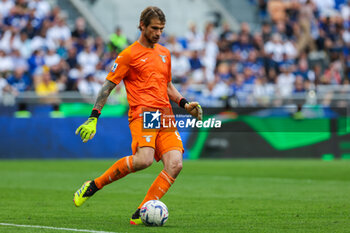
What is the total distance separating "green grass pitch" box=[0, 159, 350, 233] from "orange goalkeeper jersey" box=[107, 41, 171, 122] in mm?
1384

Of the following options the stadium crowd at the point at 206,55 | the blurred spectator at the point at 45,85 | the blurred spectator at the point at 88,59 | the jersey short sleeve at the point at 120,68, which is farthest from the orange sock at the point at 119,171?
the blurred spectator at the point at 88,59

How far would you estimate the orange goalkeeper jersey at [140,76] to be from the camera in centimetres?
819

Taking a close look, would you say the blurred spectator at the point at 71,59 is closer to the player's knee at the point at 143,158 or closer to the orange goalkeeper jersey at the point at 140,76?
the orange goalkeeper jersey at the point at 140,76

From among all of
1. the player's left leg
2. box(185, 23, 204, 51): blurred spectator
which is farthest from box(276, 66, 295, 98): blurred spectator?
the player's left leg

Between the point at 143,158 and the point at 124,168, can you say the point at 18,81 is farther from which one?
the point at 143,158

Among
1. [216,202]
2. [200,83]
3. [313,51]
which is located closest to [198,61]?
[200,83]

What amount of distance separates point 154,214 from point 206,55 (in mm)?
17947

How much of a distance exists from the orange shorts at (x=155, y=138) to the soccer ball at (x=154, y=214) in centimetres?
62

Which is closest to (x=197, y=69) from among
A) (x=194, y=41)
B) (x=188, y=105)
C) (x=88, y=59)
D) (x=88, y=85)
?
(x=194, y=41)

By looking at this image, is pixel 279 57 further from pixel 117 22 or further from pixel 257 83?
pixel 117 22

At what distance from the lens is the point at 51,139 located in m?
21.0

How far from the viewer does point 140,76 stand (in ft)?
27.0

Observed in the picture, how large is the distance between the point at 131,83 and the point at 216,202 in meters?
3.26

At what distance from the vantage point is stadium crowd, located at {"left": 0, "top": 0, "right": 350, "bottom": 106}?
21.9m
